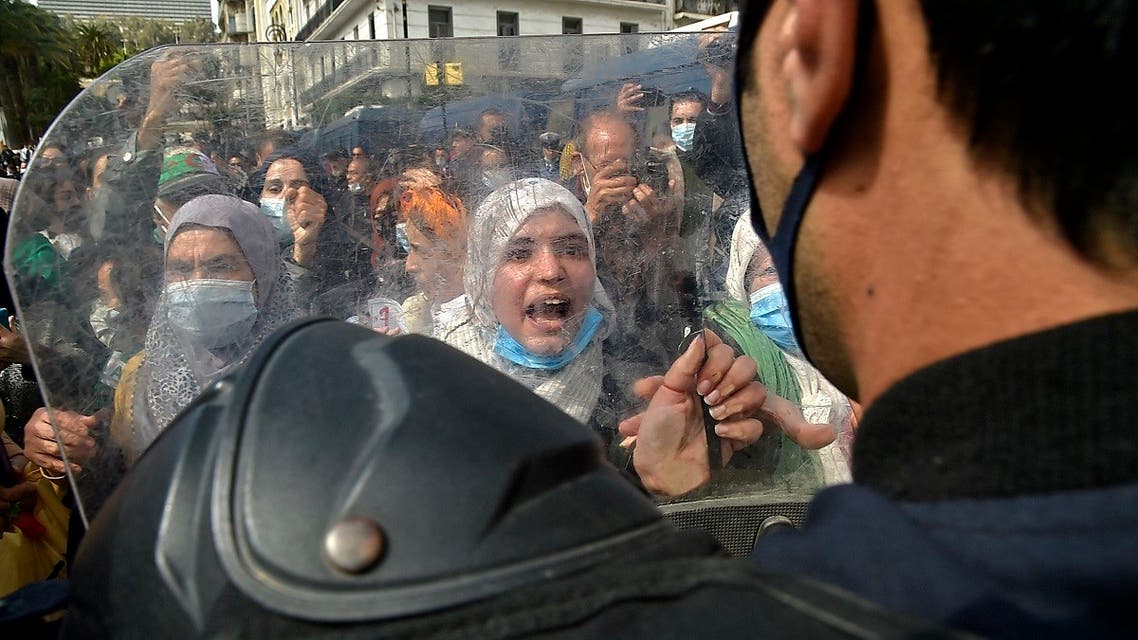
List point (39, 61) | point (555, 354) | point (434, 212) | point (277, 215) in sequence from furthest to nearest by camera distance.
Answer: point (39, 61)
point (555, 354)
point (434, 212)
point (277, 215)

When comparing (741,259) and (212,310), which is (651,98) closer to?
(741,259)

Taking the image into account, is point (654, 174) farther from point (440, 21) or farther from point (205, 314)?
point (440, 21)

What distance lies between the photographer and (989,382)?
0.53 m

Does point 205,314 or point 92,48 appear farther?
point 92,48

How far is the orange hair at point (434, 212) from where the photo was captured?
5.51ft

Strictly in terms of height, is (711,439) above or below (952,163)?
below

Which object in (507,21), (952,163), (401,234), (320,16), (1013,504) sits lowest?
(1013,504)

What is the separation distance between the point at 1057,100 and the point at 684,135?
4.40 ft

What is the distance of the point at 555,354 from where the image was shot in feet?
6.01

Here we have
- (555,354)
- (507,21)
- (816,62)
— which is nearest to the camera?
(816,62)

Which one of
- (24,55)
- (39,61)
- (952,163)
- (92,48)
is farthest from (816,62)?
(92,48)

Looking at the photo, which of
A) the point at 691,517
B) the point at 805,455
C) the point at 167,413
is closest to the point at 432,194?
the point at 167,413

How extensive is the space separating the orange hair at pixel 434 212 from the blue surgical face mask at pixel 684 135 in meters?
0.54

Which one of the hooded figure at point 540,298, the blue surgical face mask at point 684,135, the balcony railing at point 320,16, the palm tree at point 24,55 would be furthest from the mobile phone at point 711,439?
the palm tree at point 24,55
